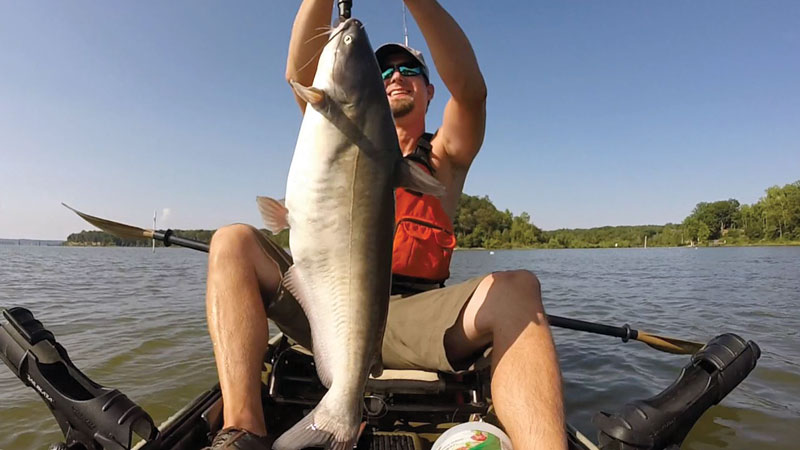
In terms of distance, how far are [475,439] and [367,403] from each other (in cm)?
85

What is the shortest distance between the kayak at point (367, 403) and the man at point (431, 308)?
14.8 inches

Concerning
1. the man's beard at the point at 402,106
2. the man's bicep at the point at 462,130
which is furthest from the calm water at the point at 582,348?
the man's beard at the point at 402,106

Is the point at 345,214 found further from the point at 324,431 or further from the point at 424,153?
the point at 424,153

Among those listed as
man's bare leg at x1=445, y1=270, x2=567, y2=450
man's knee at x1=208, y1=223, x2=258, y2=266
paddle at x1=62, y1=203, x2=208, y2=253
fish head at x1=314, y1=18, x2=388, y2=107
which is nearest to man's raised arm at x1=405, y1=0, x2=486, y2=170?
fish head at x1=314, y1=18, x2=388, y2=107

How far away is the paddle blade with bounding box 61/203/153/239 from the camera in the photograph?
11.2 ft

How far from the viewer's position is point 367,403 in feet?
8.85

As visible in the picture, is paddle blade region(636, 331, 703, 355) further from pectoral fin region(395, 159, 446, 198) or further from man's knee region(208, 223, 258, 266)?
man's knee region(208, 223, 258, 266)

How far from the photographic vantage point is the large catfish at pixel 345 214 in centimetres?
172

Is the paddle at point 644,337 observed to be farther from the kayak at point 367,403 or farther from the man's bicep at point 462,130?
the man's bicep at point 462,130

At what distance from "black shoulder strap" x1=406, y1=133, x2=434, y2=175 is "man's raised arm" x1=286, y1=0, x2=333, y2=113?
0.93m

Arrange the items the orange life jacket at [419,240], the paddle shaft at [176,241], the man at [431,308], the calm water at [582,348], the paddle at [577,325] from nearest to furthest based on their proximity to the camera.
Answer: the man at [431,308]
the orange life jacket at [419,240]
the paddle at [577,325]
the paddle shaft at [176,241]
the calm water at [582,348]

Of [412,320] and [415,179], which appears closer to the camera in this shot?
[415,179]

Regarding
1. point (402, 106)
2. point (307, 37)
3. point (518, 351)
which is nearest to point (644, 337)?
point (518, 351)

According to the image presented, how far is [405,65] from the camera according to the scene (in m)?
3.44
